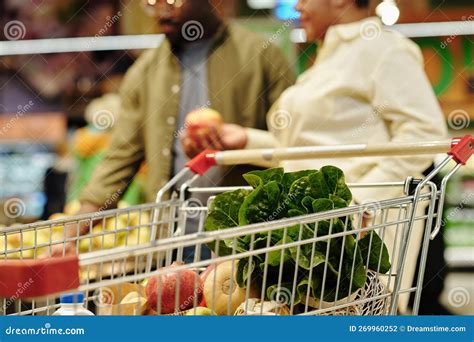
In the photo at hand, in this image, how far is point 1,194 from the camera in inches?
157

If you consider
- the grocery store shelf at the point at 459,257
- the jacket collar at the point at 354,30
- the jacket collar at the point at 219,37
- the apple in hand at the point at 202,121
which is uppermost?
the jacket collar at the point at 219,37

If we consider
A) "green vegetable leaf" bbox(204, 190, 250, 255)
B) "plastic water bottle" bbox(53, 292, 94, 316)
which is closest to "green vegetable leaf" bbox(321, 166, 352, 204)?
"green vegetable leaf" bbox(204, 190, 250, 255)

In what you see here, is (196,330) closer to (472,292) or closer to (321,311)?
(321,311)

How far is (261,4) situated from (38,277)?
212 cm

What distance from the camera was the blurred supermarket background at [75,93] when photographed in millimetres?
3645

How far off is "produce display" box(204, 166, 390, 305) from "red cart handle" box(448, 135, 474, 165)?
0.30 m

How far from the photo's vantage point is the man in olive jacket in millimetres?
3619

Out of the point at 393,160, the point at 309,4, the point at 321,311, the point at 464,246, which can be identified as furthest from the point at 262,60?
the point at 321,311

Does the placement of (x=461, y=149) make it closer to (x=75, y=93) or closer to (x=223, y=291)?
(x=223, y=291)

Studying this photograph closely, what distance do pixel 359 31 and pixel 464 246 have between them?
0.97m

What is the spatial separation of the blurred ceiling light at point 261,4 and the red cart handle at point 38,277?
6.71ft

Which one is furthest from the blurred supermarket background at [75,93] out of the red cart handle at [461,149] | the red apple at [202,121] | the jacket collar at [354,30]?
the red cart handle at [461,149]

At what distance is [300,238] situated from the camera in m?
2.10

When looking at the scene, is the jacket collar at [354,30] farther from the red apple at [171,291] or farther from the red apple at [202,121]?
the red apple at [171,291]
